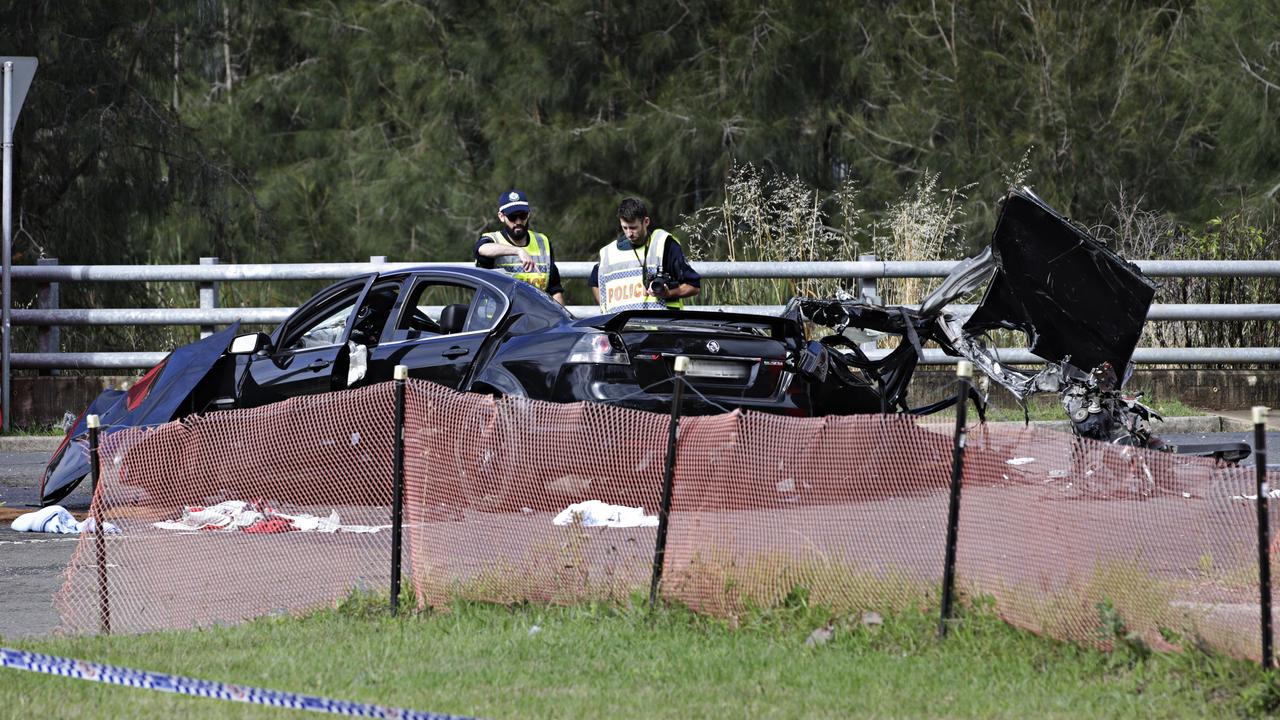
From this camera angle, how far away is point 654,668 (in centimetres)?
594

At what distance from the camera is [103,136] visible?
19.0 m

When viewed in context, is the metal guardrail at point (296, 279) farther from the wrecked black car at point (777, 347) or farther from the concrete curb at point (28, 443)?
the wrecked black car at point (777, 347)

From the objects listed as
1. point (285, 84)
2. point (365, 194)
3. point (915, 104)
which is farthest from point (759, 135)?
point (285, 84)

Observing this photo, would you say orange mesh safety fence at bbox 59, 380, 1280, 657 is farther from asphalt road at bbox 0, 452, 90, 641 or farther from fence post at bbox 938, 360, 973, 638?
asphalt road at bbox 0, 452, 90, 641

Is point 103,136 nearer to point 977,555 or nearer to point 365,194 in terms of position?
point 365,194

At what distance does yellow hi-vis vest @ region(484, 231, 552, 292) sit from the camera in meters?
11.0

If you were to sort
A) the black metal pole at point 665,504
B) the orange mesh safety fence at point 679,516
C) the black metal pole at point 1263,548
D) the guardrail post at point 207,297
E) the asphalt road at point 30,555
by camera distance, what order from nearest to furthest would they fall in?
the black metal pole at point 1263,548, the orange mesh safety fence at point 679,516, the black metal pole at point 665,504, the asphalt road at point 30,555, the guardrail post at point 207,297

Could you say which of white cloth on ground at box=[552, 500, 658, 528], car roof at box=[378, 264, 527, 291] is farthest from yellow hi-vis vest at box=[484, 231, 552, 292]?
white cloth on ground at box=[552, 500, 658, 528]

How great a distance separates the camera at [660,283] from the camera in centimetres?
1044

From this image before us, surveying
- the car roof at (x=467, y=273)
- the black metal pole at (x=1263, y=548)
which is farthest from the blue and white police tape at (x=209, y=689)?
the car roof at (x=467, y=273)

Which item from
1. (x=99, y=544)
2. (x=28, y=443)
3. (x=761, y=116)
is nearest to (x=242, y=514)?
(x=99, y=544)

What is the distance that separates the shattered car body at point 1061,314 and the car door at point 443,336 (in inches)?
79.4

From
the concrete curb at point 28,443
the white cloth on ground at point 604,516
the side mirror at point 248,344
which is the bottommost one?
the concrete curb at point 28,443

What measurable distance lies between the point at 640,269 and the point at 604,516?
13.0 feet
